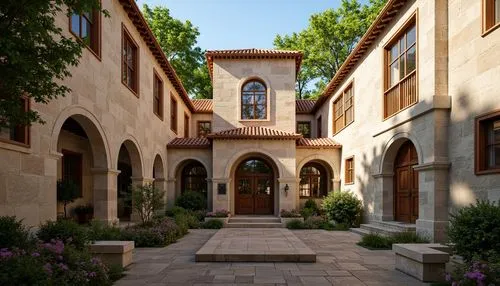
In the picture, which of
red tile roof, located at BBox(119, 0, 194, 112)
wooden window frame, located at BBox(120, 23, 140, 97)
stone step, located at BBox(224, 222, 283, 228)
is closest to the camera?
red tile roof, located at BBox(119, 0, 194, 112)

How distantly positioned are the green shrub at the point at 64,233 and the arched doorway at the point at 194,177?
1308 centimetres

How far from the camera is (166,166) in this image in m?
18.7

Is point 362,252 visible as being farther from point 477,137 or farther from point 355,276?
point 477,137

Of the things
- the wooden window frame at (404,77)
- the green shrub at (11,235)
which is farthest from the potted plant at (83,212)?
the wooden window frame at (404,77)

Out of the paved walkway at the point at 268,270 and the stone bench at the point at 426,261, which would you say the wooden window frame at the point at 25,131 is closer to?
the paved walkway at the point at 268,270

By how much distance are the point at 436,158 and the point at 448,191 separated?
83cm

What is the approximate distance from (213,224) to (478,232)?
36.3ft

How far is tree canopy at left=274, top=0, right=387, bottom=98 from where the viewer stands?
2823 cm

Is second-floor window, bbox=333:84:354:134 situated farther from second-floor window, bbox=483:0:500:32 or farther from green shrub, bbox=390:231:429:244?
second-floor window, bbox=483:0:500:32

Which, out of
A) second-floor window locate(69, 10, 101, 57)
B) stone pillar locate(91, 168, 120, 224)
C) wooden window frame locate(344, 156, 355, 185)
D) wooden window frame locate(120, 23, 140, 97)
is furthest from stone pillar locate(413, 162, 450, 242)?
wooden window frame locate(120, 23, 140, 97)

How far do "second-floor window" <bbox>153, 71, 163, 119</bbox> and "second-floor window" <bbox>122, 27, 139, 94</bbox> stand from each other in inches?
97.8

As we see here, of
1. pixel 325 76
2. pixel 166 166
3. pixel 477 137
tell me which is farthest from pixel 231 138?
pixel 325 76

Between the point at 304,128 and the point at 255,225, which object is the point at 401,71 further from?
the point at 304,128

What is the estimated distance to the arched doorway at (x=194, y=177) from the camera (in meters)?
20.1
